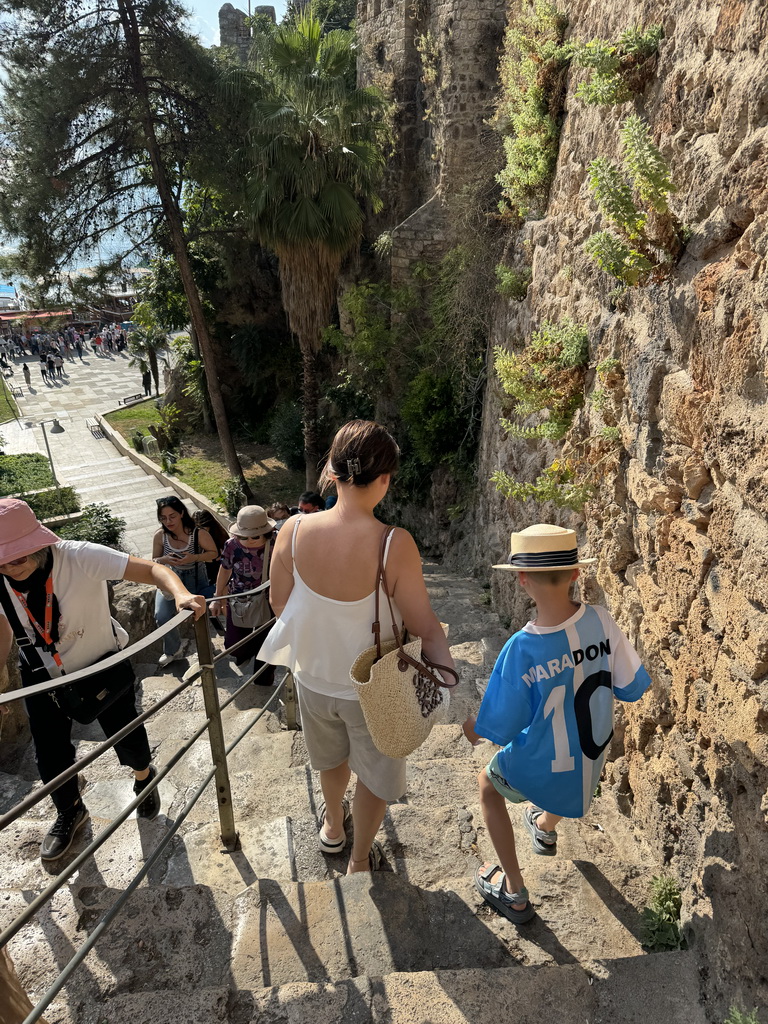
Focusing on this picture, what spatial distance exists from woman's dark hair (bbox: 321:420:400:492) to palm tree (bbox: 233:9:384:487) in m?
9.83

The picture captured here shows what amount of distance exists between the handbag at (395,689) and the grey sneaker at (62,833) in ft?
5.09

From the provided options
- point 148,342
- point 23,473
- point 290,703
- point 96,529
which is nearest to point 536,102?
point 290,703

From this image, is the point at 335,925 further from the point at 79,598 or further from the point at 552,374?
the point at 552,374

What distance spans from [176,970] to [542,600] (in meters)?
1.71

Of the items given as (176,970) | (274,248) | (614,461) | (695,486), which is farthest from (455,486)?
A: (176,970)

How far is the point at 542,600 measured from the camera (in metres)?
2.31

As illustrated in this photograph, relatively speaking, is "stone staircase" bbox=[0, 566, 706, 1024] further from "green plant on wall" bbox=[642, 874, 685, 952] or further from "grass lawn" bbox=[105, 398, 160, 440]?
"grass lawn" bbox=[105, 398, 160, 440]

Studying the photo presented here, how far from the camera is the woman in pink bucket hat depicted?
269cm

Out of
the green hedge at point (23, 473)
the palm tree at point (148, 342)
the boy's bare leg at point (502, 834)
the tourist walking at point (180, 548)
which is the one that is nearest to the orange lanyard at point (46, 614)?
the boy's bare leg at point (502, 834)

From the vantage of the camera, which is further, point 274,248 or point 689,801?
point 274,248

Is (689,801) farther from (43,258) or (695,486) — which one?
(43,258)

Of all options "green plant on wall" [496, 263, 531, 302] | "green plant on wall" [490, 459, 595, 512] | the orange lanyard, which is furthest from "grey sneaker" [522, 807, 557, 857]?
"green plant on wall" [496, 263, 531, 302]

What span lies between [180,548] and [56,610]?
2.43m

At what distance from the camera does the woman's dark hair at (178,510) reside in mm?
5125
